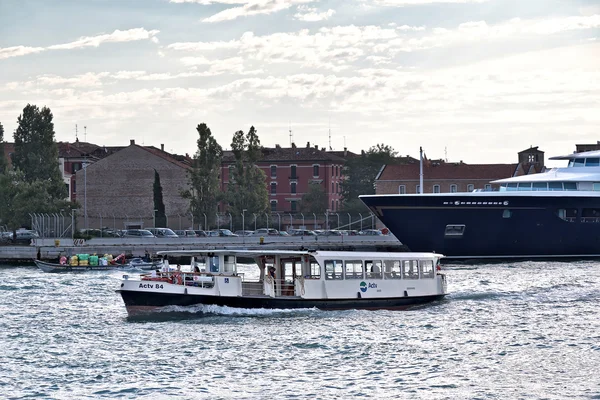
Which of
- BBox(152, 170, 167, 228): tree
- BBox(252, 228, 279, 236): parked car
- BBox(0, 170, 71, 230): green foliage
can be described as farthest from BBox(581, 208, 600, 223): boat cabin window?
BBox(152, 170, 167, 228): tree

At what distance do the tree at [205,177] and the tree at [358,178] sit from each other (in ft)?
106

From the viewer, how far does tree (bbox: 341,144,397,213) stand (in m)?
133

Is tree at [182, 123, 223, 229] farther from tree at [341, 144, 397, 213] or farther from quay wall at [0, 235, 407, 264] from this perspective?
tree at [341, 144, 397, 213]

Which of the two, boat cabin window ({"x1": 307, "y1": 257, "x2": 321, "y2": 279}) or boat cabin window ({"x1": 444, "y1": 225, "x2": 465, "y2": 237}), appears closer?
boat cabin window ({"x1": 307, "y1": 257, "x2": 321, "y2": 279})

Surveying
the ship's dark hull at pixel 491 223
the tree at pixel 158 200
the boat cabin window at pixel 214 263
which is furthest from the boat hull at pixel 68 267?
the tree at pixel 158 200

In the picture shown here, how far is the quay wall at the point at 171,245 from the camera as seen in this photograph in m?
78.4

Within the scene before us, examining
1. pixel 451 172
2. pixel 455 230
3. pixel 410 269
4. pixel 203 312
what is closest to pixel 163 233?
pixel 455 230

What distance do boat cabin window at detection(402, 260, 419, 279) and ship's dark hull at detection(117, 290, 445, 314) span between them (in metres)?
1.74

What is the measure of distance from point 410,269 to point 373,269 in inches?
82.2

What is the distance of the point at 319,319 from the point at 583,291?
A: 16782 millimetres

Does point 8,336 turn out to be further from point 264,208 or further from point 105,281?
point 264,208

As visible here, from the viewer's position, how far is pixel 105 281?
2314 inches

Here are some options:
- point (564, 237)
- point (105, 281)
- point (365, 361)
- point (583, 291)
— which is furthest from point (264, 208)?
point (365, 361)

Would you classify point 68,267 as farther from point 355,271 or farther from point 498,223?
point 355,271
